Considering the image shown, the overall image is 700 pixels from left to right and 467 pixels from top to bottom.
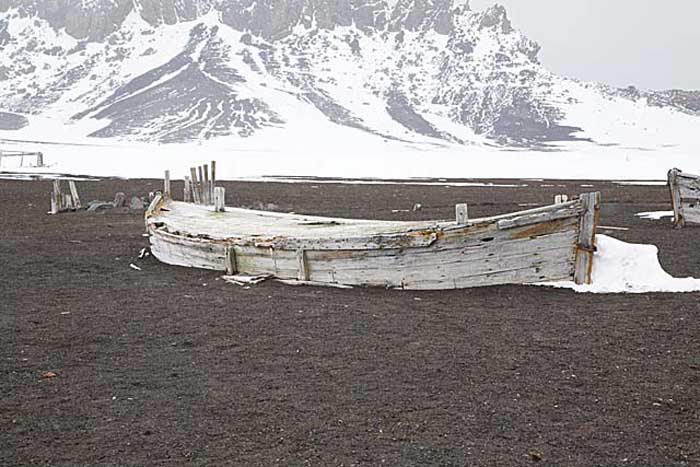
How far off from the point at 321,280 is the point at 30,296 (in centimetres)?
349

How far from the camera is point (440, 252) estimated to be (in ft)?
33.1

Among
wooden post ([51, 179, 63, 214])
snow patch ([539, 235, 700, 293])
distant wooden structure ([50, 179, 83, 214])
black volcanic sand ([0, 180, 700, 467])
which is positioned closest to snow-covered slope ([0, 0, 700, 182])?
distant wooden structure ([50, 179, 83, 214])

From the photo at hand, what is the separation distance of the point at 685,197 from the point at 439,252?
9.97 meters

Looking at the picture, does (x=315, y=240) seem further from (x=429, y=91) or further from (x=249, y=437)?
(x=429, y=91)

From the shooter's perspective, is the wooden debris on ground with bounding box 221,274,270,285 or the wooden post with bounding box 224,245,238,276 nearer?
the wooden debris on ground with bounding box 221,274,270,285

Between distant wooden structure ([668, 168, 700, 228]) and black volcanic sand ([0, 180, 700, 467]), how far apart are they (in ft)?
29.6

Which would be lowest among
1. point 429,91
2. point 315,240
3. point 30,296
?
point 30,296

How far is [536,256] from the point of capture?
33.0ft

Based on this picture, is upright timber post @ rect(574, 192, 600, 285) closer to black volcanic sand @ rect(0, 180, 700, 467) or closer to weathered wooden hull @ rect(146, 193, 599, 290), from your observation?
weathered wooden hull @ rect(146, 193, 599, 290)

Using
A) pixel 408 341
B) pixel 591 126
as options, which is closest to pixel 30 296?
pixel 408 341

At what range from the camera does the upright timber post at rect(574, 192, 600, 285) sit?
32.0ft

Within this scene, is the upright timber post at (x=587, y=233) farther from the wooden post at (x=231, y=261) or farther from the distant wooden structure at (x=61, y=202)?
the distant wooden structure at (x=61, y=202)

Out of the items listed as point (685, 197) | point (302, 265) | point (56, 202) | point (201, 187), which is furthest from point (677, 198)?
point (56, 202)

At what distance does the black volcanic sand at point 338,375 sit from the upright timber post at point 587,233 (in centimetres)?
41
